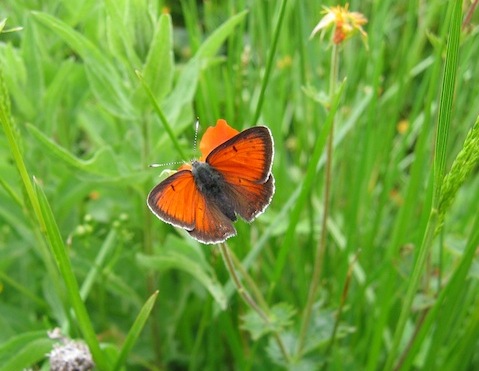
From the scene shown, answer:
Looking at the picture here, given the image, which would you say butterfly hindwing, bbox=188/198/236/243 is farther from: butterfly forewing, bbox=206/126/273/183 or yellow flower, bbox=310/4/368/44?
yellow flower, bbox=310/4/368/44

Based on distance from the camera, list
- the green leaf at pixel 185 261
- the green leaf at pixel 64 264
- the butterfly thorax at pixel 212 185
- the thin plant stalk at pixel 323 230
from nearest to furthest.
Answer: the green leaf at pixel 64 264 < the butterfly thorax at pixel 212 185 < the thin plant stalk at pixel 323 230 < the green leaf at pixel 185 261

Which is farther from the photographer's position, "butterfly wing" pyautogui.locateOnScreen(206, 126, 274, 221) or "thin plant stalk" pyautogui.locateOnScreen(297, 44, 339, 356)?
"thin plant stalk" pyautogui.locateOnScreen(297, 44, 339, 356)

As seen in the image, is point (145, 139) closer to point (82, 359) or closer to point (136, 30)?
point (136, 30)

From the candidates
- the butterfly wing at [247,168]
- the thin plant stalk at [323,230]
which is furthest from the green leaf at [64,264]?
the thin plant stalk at [323,230]

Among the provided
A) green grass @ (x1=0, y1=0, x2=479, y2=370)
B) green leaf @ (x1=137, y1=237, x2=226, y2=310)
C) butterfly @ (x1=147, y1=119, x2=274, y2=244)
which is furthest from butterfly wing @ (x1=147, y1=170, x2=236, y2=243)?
green leaf @ (x1=137, y1=237, x2=226, y2=310)

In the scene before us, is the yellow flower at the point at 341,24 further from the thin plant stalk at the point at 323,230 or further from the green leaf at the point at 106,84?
the green leaf at the point at 106,84

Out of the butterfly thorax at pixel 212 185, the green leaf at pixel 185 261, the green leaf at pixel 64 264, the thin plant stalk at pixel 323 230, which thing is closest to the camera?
the green leaf at pixel 64 264
